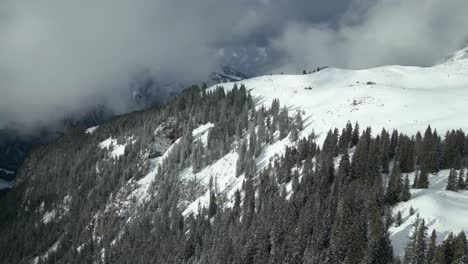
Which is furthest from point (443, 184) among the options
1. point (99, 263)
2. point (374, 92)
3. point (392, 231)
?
point (99, 263)

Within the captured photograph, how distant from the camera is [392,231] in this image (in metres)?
96.8

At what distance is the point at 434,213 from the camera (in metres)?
96.4

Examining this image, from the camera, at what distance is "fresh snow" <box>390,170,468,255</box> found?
92188mm

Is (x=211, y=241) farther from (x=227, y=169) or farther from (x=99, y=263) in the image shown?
(x=99, y=263)

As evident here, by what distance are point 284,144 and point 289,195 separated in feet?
132

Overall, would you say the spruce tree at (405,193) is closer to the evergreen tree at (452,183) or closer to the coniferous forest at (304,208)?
the coniferous forest at (304,208)

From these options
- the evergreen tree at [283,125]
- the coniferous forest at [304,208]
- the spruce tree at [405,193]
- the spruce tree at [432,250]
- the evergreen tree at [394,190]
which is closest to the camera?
the spruce tree at [432,250]

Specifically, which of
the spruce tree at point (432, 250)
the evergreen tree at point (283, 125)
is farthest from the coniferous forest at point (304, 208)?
the evergreen tree at point (283, 125)

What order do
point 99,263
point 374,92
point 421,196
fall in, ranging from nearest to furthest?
point 421,196 < point 99,263 < point 374,92

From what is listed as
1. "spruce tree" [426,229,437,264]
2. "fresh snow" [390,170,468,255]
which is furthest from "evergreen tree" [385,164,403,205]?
"spruce tree" [426,229,437,264]

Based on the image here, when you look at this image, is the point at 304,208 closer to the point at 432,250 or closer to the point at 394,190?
the point at 394,190

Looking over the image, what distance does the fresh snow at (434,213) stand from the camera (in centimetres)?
9219

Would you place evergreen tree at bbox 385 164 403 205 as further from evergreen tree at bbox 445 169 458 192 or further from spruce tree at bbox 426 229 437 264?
spruce tree at bbox 426 229 437 264

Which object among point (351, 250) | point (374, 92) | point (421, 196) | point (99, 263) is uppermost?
point (374, 92)
